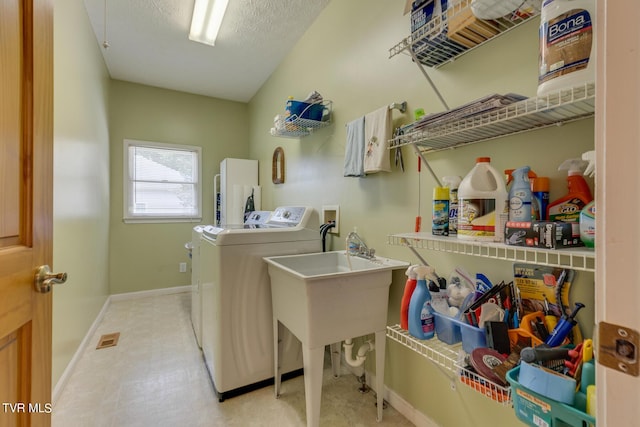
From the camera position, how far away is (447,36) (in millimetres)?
1138

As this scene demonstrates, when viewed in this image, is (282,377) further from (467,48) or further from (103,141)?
(103,141)

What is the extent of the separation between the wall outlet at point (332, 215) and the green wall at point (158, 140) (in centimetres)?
251

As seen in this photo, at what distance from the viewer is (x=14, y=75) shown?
754 millimetres

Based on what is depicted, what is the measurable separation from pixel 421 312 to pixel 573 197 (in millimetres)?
658

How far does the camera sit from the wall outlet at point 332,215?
7.06 ft

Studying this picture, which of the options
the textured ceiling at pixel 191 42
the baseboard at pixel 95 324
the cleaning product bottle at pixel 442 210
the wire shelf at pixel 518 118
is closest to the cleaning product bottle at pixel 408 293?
the cleaning product bottle at pixel 442 210

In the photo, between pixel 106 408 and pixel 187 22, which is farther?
pixel 187 22

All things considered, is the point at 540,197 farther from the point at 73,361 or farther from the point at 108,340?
the point at 108,340

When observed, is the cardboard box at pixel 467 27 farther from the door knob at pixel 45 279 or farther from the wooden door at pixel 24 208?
the door knob at pixel 45 279

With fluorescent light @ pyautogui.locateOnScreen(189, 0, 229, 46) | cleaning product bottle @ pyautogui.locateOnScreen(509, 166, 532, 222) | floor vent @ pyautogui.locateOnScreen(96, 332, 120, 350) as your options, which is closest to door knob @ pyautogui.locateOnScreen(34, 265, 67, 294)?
cleaning product bottle @ pyautogui.locateOnScreen(509, 166, 532, 222)

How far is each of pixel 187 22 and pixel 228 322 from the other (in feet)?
8.42

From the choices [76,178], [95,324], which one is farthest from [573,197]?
[95,324]

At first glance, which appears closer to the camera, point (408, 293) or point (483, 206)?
point (483, 206)

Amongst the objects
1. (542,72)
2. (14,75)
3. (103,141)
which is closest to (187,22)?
(103,141)
